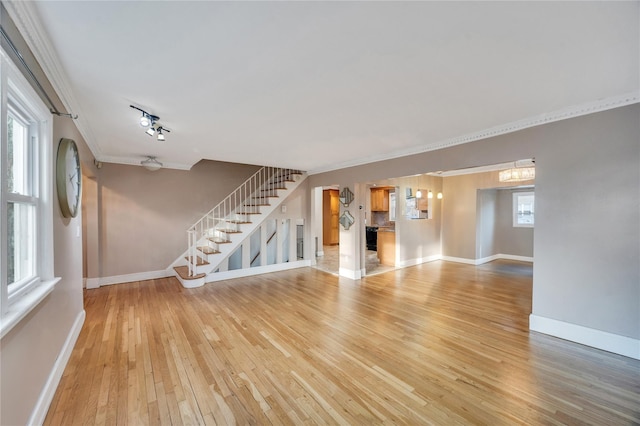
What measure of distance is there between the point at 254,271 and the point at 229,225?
129 centimetres

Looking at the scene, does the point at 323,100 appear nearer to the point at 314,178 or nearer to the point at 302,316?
the point at 302,316

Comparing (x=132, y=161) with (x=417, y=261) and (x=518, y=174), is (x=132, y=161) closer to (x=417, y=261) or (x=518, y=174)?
(x=417, y=261)

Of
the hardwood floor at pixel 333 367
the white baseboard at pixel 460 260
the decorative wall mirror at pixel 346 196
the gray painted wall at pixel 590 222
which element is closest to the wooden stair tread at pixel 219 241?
the hardwood floor at pixel 333 367

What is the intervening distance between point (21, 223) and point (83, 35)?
4.41 feet

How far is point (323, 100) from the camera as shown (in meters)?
2.49

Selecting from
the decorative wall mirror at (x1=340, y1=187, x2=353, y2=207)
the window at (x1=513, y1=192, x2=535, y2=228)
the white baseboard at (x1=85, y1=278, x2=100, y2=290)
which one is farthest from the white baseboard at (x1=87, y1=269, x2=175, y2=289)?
the window at (x1=513, y1=192, x2=535, y2=228)

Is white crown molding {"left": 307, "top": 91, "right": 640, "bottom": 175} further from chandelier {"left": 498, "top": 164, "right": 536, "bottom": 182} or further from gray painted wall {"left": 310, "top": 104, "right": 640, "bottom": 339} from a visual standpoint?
chandelier {"left": 498, "top": 164, "right": 536, "bottom": 182}

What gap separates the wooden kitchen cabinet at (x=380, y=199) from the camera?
894cm

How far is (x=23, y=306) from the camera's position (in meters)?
1.50

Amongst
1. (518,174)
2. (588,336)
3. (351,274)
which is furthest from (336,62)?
(518,174)

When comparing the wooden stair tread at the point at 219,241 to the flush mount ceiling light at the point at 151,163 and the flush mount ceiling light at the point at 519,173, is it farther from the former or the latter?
the flush mount ceiling light at the point at 519,173

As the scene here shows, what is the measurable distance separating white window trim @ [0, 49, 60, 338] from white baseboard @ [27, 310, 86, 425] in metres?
0.68

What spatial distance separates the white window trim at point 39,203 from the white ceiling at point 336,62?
332 mm

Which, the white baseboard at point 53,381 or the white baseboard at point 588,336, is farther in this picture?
the white baseboard at point 588,336
